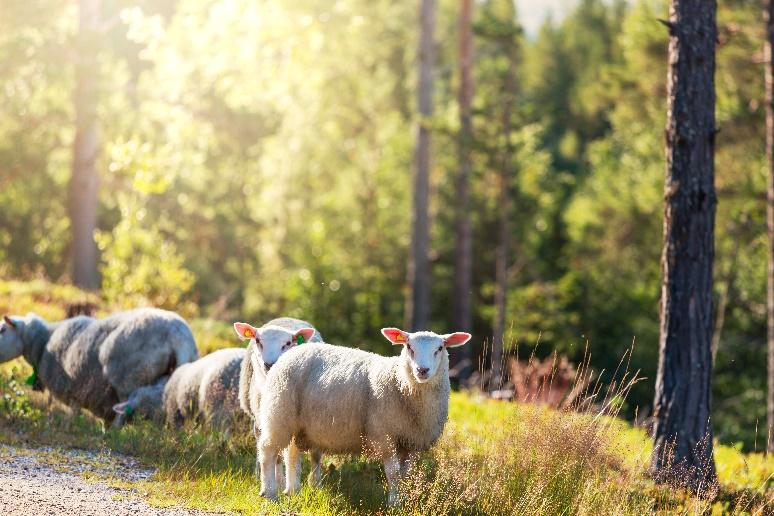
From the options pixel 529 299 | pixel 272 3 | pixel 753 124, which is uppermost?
pixel 272 3

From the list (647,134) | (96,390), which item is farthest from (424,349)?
(647,134)

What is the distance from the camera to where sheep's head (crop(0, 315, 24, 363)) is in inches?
464

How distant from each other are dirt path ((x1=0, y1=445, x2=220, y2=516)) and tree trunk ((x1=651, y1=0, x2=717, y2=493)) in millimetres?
4867

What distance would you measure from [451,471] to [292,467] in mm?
1263

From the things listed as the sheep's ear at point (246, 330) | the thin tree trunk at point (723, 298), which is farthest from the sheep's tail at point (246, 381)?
the thin tree trunk at point (723, 298)

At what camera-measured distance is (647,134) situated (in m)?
31.7

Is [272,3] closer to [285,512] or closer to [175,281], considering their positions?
[175,281]

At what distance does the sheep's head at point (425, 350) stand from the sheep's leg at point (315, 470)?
1.37 m

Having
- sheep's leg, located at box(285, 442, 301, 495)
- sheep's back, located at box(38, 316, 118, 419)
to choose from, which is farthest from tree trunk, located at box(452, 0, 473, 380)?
sheep's leg, located at box(285, 442, 301, 495)

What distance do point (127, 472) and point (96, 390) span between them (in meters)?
2.97

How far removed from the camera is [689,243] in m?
9.70

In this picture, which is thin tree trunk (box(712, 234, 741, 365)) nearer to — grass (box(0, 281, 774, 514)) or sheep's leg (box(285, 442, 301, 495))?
grass (box(0, 281, 774, 514))

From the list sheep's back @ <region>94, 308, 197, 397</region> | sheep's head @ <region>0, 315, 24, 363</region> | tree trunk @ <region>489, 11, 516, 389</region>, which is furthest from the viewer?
tree trunk @ <region>489, 11, 516, 389</region>

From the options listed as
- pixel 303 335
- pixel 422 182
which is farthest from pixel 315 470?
pixel 422 182
